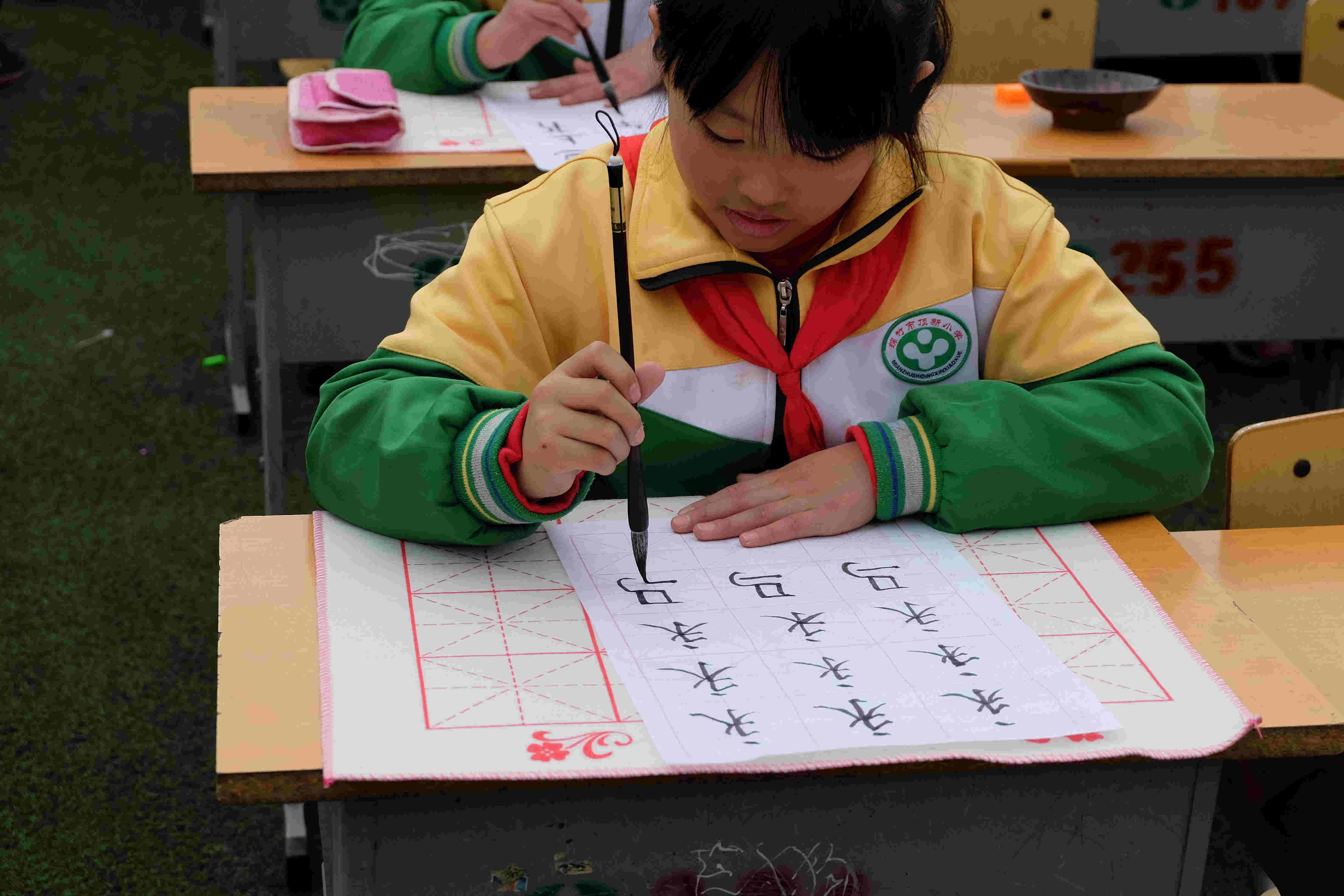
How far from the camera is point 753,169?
1.08 meters

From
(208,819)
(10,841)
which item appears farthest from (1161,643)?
(10,841)

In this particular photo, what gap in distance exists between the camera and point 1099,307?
1.25 metres

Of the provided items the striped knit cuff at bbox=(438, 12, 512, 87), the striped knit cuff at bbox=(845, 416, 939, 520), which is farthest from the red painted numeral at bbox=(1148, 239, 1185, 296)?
the striped knit cuff at bbox=(845, 416, 939, 520)

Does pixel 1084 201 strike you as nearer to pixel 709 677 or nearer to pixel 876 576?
pixel 876 576

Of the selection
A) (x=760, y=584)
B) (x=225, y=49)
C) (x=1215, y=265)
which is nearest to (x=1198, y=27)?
(x=1215, y=265)

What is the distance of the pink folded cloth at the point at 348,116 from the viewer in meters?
2.02

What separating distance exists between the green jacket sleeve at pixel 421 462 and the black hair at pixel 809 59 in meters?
0.29

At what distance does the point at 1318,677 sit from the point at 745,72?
0.59 meters

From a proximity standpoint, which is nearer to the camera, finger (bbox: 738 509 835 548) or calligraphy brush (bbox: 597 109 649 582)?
calligraphy brush (bbox: 597 109 649 582)

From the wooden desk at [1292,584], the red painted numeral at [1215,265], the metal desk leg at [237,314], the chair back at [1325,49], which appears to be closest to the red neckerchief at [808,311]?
the wooden desk at [1292,584]

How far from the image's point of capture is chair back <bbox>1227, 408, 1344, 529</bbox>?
51.8 inches

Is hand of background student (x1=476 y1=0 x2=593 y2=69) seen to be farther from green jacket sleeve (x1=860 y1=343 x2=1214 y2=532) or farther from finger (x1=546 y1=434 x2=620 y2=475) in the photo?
finger (x1=546 y1=434 x2=620 y2=475)

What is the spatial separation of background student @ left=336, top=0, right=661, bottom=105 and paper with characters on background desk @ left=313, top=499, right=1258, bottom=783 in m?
1.31

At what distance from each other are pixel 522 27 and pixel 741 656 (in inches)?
60.6
